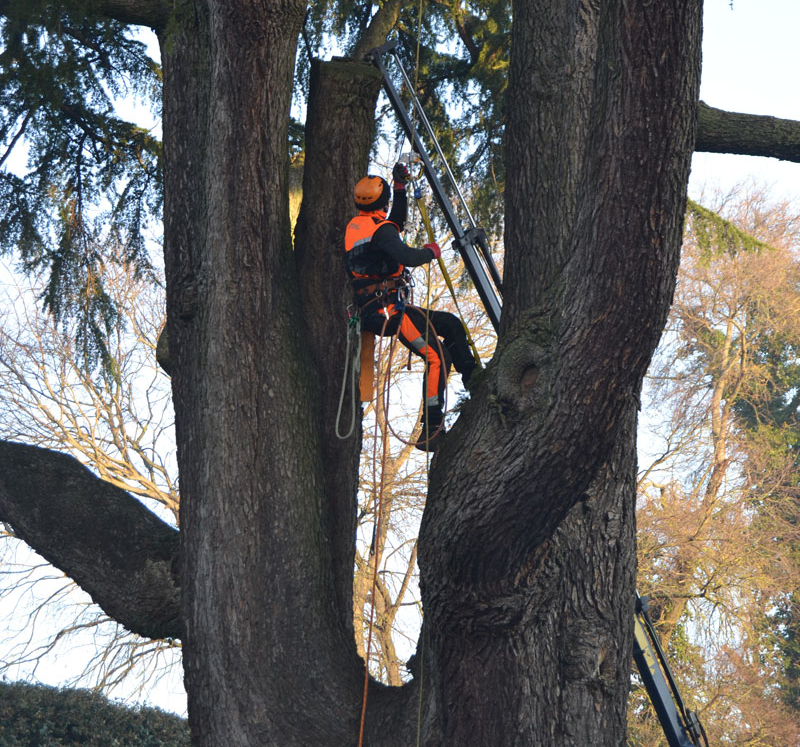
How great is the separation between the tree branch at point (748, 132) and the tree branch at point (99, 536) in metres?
3.82

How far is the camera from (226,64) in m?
4.53

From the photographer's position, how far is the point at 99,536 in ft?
16.0

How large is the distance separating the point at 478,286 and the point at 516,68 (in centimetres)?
121

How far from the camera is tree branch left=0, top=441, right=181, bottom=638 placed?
15.7 ft

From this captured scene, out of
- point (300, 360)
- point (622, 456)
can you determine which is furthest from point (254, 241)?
point (622, 456)

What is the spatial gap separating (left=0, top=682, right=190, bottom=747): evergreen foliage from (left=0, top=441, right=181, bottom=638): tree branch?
279cm

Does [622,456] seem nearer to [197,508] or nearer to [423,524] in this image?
[423,524]

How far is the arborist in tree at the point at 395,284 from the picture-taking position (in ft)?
16.4

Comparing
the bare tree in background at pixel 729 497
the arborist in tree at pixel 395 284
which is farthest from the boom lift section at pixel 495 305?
the bare tree in background at pixel 729 497

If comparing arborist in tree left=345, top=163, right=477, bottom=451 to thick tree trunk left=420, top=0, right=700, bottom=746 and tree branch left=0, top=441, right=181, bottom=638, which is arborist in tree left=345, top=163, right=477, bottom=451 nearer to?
thick tree trunk left=420, top=0, right=700, bottom=746

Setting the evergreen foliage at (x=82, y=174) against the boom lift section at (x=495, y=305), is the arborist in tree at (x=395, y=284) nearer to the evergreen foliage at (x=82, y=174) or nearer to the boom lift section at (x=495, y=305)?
the boom lift section at (x=495, y=305)

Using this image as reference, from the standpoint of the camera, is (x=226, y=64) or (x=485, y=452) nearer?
(x=485, y=452)

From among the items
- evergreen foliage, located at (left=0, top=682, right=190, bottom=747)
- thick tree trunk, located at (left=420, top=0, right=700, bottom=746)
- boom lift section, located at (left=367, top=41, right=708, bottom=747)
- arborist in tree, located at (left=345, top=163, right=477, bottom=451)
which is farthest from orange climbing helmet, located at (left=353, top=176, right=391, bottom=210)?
evergreen foliage, located at (left=0, top=682, right=190, bottom=747)

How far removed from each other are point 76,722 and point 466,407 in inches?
211
